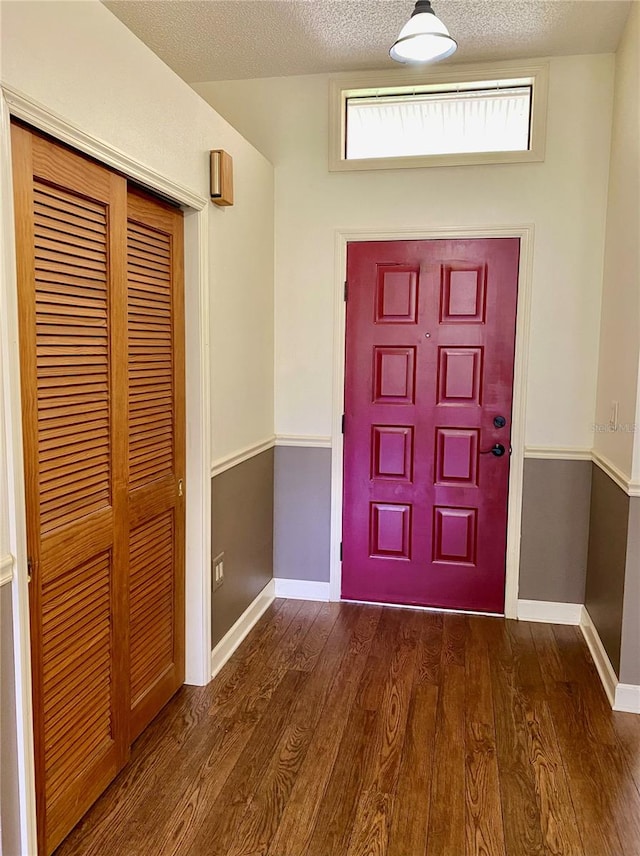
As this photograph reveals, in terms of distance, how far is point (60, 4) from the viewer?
163cm

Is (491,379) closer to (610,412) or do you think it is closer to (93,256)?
(610,412)

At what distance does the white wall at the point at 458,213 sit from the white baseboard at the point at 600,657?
92cm

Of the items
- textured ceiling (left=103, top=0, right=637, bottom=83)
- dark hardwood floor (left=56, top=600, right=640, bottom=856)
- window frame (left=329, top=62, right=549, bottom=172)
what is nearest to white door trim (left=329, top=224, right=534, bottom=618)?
window frame (left=329, top=62, right=549, bottom=172)

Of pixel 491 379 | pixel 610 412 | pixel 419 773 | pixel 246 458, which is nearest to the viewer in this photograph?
pixel 419 773

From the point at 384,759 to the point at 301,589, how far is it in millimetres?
1534

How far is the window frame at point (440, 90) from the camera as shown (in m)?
3.22

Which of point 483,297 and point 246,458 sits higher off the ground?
point 483,297

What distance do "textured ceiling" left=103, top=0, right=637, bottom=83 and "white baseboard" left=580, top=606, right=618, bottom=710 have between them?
2.82 meters

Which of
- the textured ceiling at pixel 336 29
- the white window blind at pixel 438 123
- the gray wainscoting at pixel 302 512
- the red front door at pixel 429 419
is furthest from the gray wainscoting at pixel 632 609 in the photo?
the textured ceiling at pixel 336 29

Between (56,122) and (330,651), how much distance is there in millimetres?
2486

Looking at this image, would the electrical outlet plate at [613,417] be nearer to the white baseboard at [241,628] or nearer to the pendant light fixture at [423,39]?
the pendant light fixture at [423,39]

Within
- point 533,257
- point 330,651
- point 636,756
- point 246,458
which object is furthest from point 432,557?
point 533,257

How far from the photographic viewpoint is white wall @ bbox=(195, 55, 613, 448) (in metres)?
3.21

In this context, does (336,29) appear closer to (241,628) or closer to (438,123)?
(438,123)
